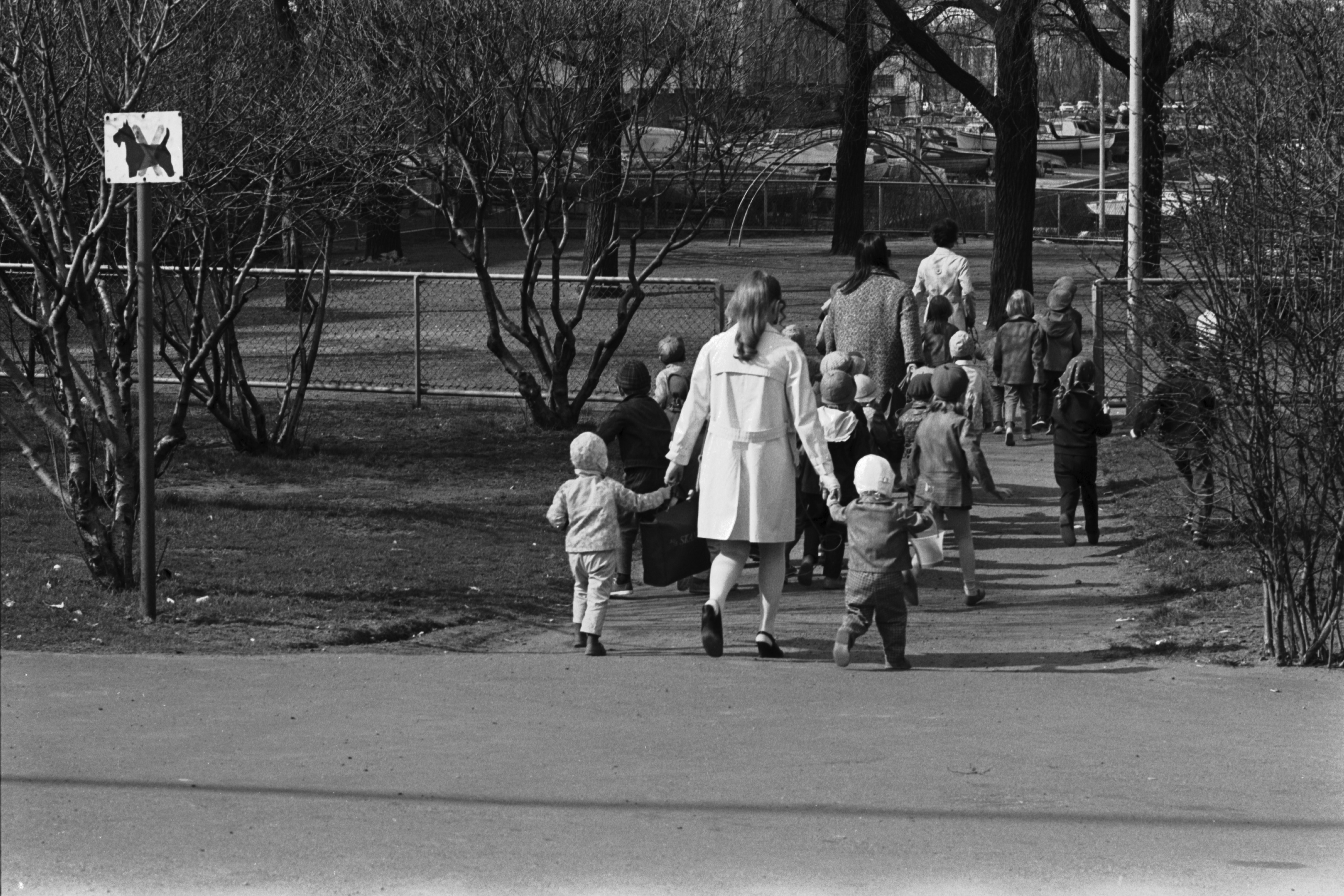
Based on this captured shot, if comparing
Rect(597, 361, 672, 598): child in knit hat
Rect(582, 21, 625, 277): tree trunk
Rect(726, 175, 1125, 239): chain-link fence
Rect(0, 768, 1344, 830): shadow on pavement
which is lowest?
Rect(0, 768, 1344, 830): shadow on pavement

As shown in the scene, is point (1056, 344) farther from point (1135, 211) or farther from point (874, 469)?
point (874, 469)

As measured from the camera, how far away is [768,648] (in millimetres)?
8281

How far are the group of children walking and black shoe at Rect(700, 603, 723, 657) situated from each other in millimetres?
480

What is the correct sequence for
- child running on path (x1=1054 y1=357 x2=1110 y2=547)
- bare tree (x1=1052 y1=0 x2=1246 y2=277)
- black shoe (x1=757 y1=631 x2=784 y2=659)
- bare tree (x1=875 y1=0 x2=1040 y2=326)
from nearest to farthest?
black shoe (x1=757 y1=631 x2=784 y2=659) < child running on path (x1=1054 y1=357 x2=1110 y2=547) < bare tree (x1=1052 y1=0 x2=1246 y2=277) < bare tree (x1=875 y1=0 x2=1040 y2=326)

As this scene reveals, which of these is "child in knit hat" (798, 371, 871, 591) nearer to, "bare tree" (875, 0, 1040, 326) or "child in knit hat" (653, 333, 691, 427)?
"child in knit hat" (653, 333, 691, 427)

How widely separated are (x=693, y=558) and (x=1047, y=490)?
5.52m

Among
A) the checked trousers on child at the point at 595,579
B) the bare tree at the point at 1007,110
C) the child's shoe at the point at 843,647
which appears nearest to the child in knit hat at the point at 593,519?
the checked trousers on child at the point at 595,579

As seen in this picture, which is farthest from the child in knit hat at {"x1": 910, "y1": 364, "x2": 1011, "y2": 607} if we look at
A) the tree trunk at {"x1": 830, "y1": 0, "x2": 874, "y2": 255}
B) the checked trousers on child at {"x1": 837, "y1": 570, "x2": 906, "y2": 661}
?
the tree trunk at {"x1": 830, "y1": 0, "x2": 874, "y2": 255}

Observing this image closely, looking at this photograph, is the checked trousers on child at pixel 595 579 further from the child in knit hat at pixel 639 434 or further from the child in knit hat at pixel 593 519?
the child in knit hat at pixel 639 434

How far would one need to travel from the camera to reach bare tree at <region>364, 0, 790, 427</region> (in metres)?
13.5

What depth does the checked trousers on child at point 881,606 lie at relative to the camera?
7992 millimetres

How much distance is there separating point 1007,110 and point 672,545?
1350 centimetres

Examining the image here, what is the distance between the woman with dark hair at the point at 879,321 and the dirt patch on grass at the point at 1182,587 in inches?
66.8

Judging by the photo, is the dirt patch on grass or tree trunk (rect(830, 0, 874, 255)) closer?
the dirt patch on grass
